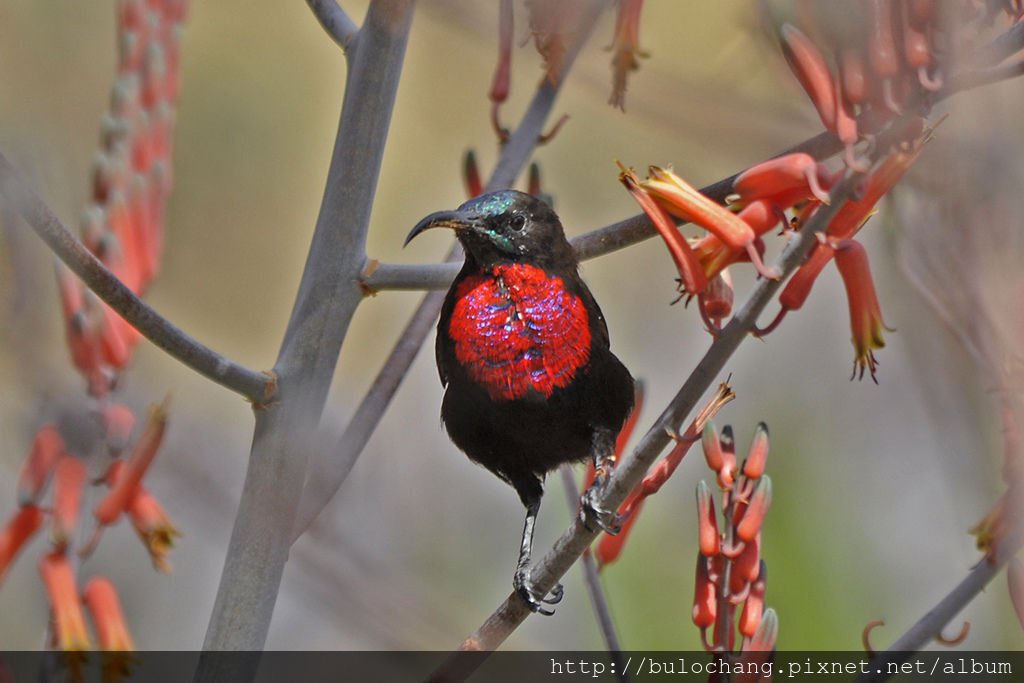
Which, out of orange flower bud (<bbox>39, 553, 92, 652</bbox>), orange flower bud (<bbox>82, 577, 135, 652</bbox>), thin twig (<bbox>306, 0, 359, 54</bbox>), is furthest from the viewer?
thin twig (<bbox>306, 0, 359, 54</bbox>)

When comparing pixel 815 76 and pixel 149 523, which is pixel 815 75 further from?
pixel 149 523

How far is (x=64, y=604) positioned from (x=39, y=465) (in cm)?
20

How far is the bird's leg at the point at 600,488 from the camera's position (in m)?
1.82

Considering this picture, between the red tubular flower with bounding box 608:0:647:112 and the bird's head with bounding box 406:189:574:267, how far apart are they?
328mm

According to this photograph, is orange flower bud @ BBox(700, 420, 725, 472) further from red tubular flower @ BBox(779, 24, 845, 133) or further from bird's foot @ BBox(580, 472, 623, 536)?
red tubular flower @ BBox(779, 24, 845, 133)

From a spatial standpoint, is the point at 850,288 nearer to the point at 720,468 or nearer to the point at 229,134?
the point at 720,468

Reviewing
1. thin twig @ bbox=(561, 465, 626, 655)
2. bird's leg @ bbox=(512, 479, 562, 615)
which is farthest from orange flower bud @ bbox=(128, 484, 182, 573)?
thin twig @ bbox=(561, 465, 626, 655)

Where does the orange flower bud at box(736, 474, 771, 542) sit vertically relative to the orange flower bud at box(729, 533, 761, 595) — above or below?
above

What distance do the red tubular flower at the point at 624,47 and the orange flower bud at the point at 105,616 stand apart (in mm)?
1190

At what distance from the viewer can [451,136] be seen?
595cm

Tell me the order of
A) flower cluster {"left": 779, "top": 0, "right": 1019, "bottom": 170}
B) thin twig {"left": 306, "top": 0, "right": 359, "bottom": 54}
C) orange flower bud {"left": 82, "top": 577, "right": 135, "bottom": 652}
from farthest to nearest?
thin twig {"left": 306, "top": 0, "right": 359, "bottom": 54} < orange flower bud {"left": 82, "top": 577, "right": 135, "bottom": 652} < flower cluster {"left": 779, "top": 0, "right": 1019, "bottom": 170}

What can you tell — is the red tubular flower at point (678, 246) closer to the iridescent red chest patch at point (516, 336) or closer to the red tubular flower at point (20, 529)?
the iridescent red chest patch at point (516, 336)

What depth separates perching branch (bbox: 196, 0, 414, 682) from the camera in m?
1.99
